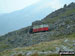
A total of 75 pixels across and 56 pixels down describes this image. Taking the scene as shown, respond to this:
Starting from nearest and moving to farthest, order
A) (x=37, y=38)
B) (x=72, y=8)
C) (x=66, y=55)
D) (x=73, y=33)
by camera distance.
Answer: (x=66, y=55)
(x=73, y=33)
(x=37, y=38)
(x=72, y=8)

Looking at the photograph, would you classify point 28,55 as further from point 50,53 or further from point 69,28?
point 69,28

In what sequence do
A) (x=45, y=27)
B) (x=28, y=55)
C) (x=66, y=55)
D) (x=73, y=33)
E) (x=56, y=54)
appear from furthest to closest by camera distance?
(x=45, y=27), (x=73, y=33), (x=28, y=55), (x=56, y=54), (x=66, y=55)

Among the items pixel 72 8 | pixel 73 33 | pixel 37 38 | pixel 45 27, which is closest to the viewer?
pixel 73 33

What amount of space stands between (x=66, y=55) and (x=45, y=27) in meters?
68.6

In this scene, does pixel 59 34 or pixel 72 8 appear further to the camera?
pixel 72 8

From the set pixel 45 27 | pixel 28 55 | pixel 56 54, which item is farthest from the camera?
pixel 45 27

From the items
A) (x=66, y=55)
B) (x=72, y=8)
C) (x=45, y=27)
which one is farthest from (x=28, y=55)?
(x=72, y=8)

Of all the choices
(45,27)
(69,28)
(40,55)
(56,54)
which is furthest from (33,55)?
(45,27)

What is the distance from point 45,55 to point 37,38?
160 ft

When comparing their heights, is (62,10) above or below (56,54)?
above

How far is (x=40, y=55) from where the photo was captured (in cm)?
2569

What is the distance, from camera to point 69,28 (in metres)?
75.3

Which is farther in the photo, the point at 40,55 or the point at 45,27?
the point at 45,27

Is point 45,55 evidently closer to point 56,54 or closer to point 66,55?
point 56,54
